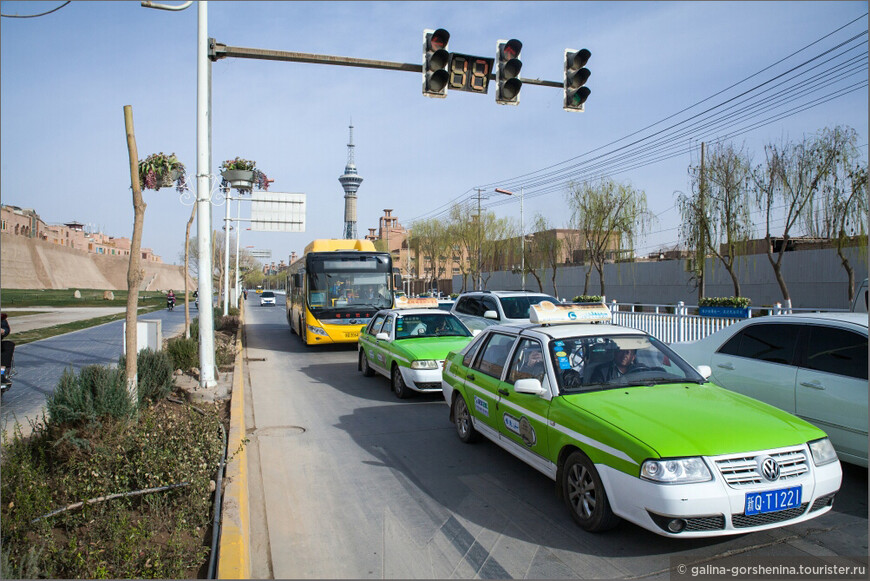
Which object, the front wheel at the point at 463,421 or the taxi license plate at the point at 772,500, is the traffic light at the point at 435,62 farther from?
the taxi license plate at the point at 772,500

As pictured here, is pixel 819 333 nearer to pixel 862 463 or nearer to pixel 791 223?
pixel 862 463

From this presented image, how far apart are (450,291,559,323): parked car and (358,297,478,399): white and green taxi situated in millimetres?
2531

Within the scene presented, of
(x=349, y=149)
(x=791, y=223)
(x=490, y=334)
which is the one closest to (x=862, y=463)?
(x=490, y=334)

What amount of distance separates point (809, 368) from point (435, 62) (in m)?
6.08

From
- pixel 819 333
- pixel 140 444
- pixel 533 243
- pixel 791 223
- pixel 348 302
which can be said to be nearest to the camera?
pixel 140 444

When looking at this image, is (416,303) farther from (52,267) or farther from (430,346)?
(52,267)

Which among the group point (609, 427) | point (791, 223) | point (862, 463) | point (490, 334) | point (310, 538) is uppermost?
point (791, 223)

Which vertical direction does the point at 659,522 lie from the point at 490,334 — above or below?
below

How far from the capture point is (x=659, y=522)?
393 cm

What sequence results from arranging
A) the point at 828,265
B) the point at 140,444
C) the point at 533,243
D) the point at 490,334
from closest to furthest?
the point at 140,444, the point at 490,334, the point at 828,265, the point at 533,243

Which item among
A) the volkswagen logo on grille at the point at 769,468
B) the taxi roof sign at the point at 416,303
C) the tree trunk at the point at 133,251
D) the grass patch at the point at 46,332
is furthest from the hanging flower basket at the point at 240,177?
the volkswagen logo on grille at the point at 769,468

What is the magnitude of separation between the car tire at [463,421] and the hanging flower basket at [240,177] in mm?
9576

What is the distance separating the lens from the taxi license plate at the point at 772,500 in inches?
151

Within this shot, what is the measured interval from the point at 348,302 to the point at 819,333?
44.6ft
